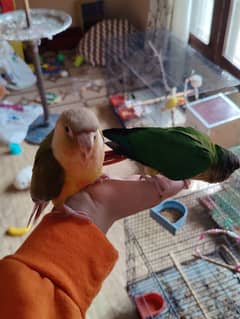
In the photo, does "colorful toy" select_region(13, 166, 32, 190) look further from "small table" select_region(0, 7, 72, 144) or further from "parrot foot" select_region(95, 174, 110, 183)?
"parrot foot" select_region(95, 174, 110, 183)

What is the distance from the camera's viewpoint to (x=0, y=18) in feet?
6.54

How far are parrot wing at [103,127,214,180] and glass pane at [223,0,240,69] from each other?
4.10 ft

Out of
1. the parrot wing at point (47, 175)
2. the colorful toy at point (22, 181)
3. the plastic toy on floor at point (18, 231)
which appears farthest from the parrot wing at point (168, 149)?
the colorful toy at point (22, 181)

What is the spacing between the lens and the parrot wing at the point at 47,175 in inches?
33.5

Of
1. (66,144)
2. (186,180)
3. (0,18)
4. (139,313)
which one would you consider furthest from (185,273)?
(0,18)

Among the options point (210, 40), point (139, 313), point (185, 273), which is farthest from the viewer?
point (210, 40)

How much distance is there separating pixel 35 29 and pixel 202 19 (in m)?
0.90

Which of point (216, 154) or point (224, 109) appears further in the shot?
point (224, 109)

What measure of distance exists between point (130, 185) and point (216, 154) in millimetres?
213

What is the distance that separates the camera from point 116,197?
81 centimetres

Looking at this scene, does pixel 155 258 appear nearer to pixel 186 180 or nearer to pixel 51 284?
pixel 186 180

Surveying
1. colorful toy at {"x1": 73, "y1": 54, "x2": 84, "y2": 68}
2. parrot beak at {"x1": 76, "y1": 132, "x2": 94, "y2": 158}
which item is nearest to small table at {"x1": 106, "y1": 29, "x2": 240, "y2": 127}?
colorful toy at {"x1": 73, "y1": 54, "x2": 84, "y2": 68}

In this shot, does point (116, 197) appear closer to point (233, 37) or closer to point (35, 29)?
point (35, 29)

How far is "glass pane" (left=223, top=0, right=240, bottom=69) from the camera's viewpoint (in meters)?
1.93
